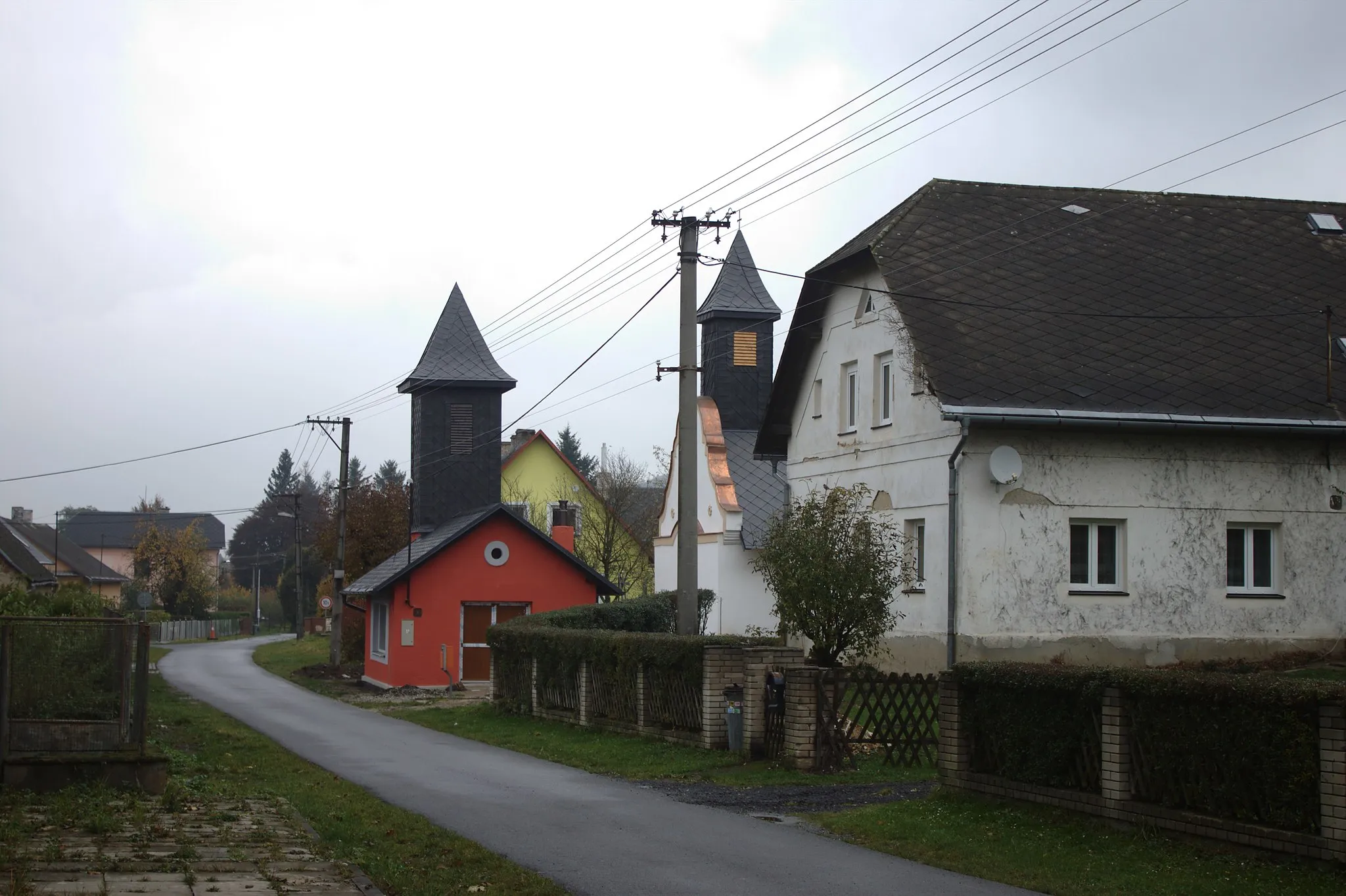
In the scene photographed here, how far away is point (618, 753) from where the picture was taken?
1917 centimetres

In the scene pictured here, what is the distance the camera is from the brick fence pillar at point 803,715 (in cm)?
1698

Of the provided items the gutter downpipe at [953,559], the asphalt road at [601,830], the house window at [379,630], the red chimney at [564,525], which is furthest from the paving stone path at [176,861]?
the red chimney at [564,525]

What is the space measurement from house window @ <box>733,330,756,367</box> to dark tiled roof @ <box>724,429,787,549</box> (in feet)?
9.35

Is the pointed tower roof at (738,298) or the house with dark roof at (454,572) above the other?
the pointed tower roof at (738,298)

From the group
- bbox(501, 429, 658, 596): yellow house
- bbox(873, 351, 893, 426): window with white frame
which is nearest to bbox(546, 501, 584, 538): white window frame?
bbox(501, 429, 658, 596): yellow house

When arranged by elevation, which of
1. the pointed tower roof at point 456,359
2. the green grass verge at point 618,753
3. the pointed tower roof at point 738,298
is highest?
the pointed tower roof at point 738,298

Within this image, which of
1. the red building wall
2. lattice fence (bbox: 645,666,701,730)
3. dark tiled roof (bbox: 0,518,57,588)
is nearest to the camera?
lattice fence (bbox: 645,666,701,730)

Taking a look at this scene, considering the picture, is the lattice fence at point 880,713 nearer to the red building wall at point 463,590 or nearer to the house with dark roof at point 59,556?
the red building wall at point 463,590

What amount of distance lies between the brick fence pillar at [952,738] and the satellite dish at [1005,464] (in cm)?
808

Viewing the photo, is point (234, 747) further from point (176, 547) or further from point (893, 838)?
point (176, 547)

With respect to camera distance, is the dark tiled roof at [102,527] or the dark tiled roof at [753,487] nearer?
the dark tiled roof at [753,487]

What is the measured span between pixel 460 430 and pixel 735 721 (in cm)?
2711

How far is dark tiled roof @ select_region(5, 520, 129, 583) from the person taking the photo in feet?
296

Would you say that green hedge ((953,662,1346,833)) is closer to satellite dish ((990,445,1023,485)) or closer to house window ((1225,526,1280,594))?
satellite dish ((990,445,1023,485))
